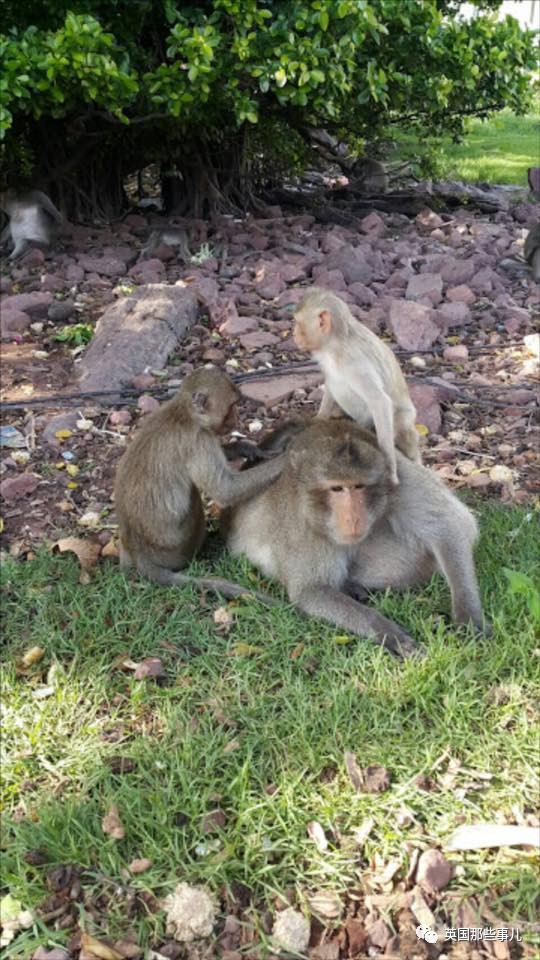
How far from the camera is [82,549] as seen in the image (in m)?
4.14

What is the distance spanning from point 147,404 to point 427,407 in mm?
1567

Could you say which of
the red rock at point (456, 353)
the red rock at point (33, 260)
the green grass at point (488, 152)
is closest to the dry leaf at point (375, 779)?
the red rock at point (456, 353)

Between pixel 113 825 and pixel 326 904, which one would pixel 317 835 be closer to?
pixel 326 904

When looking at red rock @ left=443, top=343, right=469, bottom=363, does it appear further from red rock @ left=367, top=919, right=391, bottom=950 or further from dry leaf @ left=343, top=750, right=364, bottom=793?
red rock @ left=367, top=919, right=391, bottom=950

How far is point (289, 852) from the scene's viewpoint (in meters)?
2.60

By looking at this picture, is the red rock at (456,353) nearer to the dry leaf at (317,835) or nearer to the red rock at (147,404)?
the red rock at (147,404)

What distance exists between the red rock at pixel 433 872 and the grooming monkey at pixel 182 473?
1466 mm

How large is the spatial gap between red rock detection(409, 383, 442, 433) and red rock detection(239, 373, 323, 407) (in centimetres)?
65

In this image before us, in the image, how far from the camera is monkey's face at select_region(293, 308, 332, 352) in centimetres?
404

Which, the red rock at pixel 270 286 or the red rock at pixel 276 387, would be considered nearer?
the red rock at pixel 276 387

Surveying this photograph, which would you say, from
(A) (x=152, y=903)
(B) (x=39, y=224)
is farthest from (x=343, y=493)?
(B) (x=39, y=224)

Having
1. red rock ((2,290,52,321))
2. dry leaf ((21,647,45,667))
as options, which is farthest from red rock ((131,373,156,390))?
dry leaf ((21,647,45,667))

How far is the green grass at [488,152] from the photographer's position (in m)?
12.2

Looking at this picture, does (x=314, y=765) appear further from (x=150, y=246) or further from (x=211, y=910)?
(x=150, y=246)
